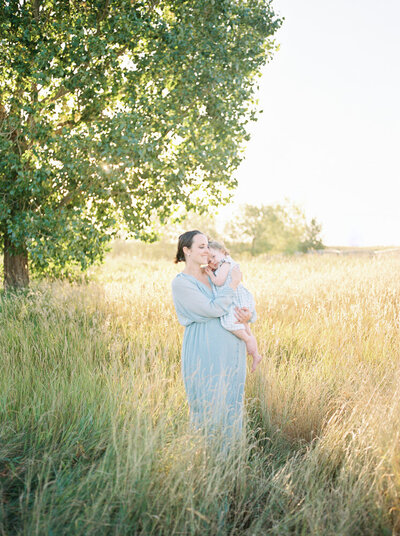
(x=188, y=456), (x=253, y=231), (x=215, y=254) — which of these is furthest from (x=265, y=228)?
(x=188, y=456)

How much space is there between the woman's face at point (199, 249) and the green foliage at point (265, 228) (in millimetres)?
31019

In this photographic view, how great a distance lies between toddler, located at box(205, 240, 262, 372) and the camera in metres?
4.09

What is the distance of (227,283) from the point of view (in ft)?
13.4

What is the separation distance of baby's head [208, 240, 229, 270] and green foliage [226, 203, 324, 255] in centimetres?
3076

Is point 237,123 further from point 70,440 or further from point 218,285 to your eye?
point 70,440

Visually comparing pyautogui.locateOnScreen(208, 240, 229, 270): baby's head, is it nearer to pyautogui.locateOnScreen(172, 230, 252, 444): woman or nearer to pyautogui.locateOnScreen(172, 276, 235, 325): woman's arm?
pyautogui.locateOnScreen(172, 230, 252, 444): woman

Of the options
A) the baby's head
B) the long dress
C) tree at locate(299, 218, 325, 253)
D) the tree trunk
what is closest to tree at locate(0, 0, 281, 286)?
the tree trunk

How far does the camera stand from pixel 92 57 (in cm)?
843

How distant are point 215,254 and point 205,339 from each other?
0.77m

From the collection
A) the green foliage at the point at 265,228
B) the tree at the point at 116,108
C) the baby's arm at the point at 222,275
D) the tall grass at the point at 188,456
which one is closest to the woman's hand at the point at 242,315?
the baby's arm at the point at 222,275

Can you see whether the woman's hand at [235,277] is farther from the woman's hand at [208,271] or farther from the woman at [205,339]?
the woman's hand at [208,271]

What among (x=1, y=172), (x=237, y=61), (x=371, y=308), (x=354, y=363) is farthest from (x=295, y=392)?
(x=1, y=172)

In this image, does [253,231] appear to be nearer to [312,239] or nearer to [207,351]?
[312,239]

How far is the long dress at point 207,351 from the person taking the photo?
13.1ft
